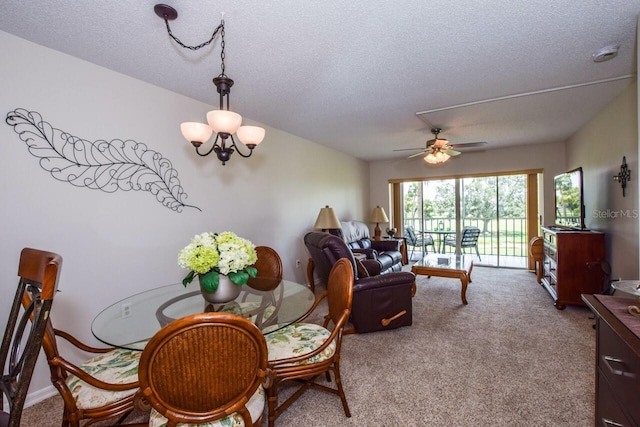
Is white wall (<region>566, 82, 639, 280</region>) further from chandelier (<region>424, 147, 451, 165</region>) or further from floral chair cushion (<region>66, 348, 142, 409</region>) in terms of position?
floral chair cushion (<region>66, 348, 142, 409</region>)

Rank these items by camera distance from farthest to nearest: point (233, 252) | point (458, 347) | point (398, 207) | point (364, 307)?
point (398, 207) < point (364, 307) < point (458, 347) < point (233, 252)

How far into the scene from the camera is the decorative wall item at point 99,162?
1931 mm

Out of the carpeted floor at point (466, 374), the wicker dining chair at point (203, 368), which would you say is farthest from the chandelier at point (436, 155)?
the wicker dining chair at point (203, 368)

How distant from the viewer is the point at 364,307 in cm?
287

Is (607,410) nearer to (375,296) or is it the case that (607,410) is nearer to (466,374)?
(466,374)

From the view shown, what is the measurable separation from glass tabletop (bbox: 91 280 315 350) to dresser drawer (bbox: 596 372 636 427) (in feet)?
4.84

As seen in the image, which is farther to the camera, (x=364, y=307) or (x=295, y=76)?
(x=364, y=307)

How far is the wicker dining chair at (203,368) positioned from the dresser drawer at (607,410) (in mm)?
1455

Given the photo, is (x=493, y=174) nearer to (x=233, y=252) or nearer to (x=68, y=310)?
(x=233, y=252)

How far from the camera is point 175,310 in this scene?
177 cm

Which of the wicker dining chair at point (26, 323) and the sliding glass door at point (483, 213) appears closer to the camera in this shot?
the wicker dining chair at point (26, 323)

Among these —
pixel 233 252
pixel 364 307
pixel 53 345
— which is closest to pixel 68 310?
pixel 53 345

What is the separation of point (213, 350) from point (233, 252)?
74 cm

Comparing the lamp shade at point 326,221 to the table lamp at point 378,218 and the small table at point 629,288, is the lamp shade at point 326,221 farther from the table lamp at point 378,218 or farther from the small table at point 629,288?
the small table at point 629,288
